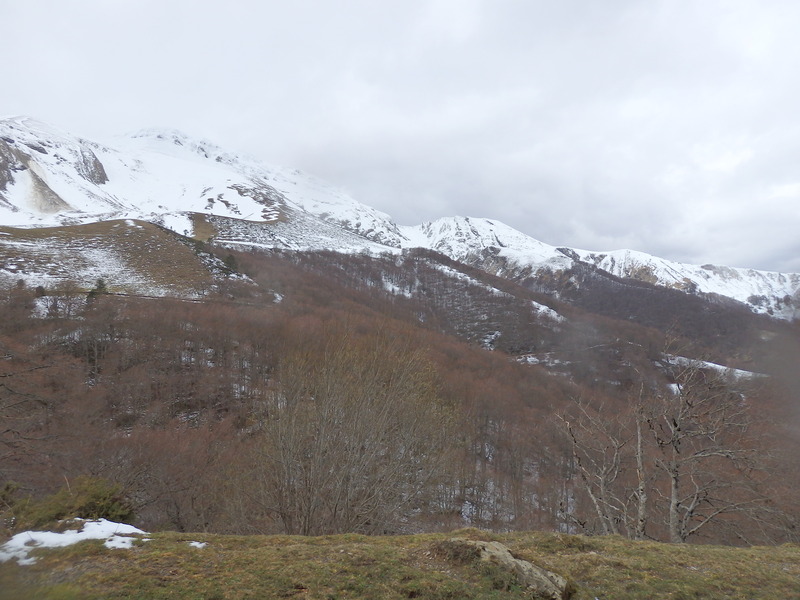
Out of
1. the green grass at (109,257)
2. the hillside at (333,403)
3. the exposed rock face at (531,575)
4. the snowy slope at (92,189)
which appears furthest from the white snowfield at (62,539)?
the snowy slope at (92,189)

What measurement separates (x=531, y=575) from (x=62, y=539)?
698 centimetres

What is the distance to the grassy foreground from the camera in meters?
4.79

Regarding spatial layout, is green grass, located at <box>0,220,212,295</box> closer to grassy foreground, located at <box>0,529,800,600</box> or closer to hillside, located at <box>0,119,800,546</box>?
hillside, located at <box>0,119,800,546</box>

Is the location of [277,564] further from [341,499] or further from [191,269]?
[191,269]

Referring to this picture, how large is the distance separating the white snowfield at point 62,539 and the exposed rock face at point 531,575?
5.40 m

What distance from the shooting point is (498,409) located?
48844 millimetres

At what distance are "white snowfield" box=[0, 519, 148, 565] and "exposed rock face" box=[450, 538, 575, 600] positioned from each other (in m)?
5.40

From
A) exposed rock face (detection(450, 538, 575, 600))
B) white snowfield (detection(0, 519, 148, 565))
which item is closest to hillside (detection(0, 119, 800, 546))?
white snowfield (detection(0, 519, 148, 565))

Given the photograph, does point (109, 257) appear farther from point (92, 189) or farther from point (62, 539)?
point (92, 189)

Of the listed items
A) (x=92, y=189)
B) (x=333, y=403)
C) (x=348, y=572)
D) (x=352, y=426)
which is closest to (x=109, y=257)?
(x=333, y=403)

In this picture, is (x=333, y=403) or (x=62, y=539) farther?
(x=333, y=403)

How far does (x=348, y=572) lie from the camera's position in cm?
538

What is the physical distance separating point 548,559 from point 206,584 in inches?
212

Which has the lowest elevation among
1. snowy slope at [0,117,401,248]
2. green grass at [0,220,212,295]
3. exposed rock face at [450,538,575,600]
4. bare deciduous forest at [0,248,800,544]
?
bare deciduous forest at [0,248,800,544]
